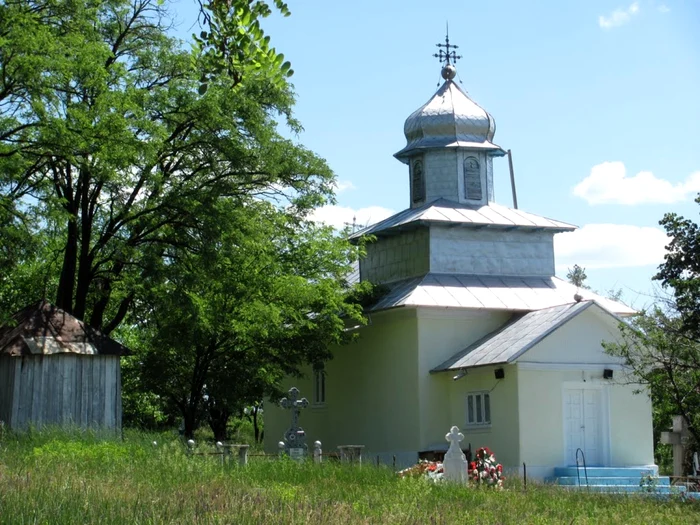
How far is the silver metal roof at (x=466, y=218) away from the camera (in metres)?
31.8

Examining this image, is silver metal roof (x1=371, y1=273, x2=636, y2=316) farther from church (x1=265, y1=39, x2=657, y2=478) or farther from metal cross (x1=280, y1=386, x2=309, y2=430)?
metal cross (x1=280, y1=386, x2=309, y2=430)

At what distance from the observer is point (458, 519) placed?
1222 centimetres

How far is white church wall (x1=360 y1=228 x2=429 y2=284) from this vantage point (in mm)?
31953

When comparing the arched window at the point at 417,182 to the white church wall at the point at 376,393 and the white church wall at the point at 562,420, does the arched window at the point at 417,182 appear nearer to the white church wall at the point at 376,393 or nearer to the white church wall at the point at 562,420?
the white church wall at the point at 376,393

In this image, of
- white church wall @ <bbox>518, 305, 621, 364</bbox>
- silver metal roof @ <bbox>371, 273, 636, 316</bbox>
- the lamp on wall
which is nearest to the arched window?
silver metal roof @ <bbox>371, 273, 636, 316</bbox>

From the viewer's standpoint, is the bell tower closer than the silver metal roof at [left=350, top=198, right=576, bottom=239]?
No

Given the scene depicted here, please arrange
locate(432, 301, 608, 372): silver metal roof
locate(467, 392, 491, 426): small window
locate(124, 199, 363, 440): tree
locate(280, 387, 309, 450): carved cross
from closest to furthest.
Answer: locate(280, 387, 309, 450): carved cross < locate(124, 199, 363, 440): tree < locate(432, 301, 608, 372): silver metal roof < locate(467, 392, 491, 426): small window

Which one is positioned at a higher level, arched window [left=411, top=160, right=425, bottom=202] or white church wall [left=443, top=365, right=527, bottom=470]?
arched window [left=411, top=160, right=425, bottom=202]

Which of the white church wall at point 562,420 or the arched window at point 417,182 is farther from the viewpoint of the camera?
the arched window at point 417,182

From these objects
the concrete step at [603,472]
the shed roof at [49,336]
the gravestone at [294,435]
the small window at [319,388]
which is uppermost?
the shed roof at [49,336]

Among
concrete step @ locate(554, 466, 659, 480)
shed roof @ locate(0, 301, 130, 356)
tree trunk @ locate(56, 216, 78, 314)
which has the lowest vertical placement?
concrete step @ locate(554, 466, 659, 480)

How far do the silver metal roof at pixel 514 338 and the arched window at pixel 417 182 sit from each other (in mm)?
6046

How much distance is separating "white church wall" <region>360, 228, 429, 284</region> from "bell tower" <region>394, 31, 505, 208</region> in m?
1.95

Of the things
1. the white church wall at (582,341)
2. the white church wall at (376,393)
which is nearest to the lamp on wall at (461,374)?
the white church wall at (376,393)
